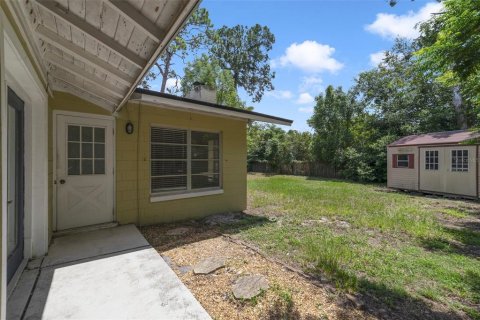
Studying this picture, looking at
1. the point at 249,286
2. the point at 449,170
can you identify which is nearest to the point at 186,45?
the point at 449,170

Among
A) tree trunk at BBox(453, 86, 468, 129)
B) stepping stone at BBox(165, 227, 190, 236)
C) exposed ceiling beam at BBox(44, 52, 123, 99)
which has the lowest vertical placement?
stepping stone at BBox(165, 227, 190, 236)

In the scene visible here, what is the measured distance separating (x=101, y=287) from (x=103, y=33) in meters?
2.54

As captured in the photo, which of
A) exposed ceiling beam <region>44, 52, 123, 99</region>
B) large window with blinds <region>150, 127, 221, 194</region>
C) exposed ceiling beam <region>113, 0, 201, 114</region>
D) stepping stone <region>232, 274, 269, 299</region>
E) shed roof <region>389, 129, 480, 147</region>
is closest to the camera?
exposed ceiling beam <region>113, 0, 201, 114</region>

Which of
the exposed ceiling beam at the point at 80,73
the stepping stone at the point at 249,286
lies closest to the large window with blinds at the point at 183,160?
the exposed ceiling beam at the point at 80,73

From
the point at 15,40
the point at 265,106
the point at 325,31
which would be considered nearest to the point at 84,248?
the point at 15,40

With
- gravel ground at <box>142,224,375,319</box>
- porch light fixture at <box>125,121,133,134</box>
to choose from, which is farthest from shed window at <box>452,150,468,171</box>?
porch light fixture at <box>125,121,133,134</box>

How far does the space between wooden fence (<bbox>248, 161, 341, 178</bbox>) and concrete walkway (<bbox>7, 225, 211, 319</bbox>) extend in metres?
16.5

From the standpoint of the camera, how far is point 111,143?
4566 mm

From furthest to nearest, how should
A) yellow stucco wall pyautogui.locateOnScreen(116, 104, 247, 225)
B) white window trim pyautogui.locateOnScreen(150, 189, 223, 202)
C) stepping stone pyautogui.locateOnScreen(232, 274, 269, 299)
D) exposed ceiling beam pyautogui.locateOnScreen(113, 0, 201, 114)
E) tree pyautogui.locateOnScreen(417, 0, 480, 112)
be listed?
1. white window trim pyautogui.locateOnScreen(150, 189, 223, 202)
2. yellow stucco wall pyautogui.locateOnScreen(116, 104, 247, 225)
3. tree pyautogui.locateOnScreen(417, 0, 480, 112)
4. stepping stone pyautogui.locateOnScreen(232, 274, 269, 299)
5. exposed ceiling beam pyautogui.locateOnScreen(113, 0, 201, 114)

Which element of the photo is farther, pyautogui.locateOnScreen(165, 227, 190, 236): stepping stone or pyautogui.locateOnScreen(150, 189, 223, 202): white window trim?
pyautogui.locateOnScreen(150, 189, 223, 202): white window trim

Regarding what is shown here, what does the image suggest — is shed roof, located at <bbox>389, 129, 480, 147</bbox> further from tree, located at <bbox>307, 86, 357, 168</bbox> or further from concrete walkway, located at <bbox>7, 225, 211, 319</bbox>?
concrete walkway, located at <bbox>7, 225, 211, 319</bbox>

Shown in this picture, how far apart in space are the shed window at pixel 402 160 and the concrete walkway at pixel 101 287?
12.2 meters

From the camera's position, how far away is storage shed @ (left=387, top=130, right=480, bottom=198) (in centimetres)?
898

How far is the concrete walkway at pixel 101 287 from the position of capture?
6.96ft
